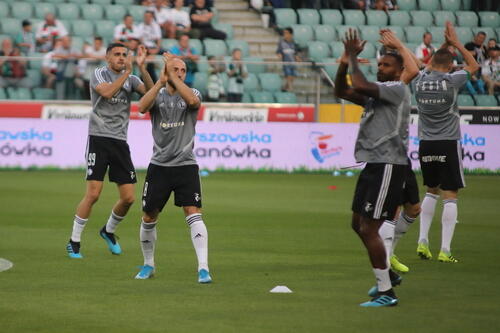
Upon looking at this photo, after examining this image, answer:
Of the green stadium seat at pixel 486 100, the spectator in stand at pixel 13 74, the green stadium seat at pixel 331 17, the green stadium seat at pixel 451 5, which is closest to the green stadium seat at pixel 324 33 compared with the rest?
the green stadium seat at pixel 331 17

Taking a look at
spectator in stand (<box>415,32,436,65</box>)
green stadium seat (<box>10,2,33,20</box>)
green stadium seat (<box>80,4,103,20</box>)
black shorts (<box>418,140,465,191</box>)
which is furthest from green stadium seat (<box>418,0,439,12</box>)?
black shorts (<box>418,140,465,191</box>)

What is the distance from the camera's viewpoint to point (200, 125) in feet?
80.6

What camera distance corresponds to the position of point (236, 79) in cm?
2530

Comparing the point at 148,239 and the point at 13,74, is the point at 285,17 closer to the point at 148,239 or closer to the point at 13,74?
the point at 13,74

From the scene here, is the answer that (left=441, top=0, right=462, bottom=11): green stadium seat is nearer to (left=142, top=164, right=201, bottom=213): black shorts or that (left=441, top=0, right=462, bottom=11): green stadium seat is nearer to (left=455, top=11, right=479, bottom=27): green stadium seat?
(left=455, top=11, right=479, bottom=27): green stadium seat

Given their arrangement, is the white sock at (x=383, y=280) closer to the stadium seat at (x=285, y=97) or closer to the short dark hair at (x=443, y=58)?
the short dark hair at (x=443, y=58)

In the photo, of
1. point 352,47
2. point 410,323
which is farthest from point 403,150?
point 410,323

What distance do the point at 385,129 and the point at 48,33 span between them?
18670mm

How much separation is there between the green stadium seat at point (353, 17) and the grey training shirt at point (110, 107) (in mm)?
20241

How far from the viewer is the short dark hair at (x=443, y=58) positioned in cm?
1156

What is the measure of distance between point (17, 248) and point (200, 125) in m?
12.7

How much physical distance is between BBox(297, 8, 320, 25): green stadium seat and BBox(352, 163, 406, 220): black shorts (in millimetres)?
22593

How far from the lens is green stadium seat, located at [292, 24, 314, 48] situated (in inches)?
1180

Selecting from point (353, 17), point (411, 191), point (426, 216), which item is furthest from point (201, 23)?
point (411, 191)
